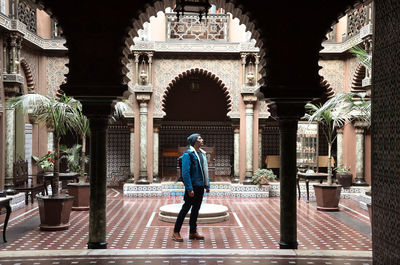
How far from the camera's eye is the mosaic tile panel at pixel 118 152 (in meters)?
15.7

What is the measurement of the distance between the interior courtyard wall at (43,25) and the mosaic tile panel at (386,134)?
35.6ft

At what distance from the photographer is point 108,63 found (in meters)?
5.14

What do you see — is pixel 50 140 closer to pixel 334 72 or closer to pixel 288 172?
pixel 334 72

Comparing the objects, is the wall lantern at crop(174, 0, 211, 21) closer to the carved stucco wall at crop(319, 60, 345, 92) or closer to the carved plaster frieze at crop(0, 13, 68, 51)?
the carved plaster frieze at crop(0, 13, 68, 51)

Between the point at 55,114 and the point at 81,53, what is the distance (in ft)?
8.37

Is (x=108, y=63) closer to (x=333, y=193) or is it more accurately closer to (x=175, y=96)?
(x=333, y=193)

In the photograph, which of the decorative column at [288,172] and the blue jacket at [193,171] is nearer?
the decorative column at [288,172]

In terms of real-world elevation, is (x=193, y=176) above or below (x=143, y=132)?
below

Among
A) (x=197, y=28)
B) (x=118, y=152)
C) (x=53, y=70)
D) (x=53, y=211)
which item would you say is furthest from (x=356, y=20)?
(x=53, y=211)

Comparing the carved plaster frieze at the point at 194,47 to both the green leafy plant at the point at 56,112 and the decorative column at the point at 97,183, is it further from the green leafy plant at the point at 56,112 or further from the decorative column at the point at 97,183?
the decorative column at the point at 97,183

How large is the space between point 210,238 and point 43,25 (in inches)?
346

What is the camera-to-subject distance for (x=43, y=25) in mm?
12422

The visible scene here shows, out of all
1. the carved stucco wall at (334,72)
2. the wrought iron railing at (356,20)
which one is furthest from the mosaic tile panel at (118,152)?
the wrought iron railing at (356,20)

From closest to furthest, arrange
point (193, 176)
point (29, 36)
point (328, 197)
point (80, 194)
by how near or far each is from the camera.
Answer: point (193, 176) < point (80, 194) < point (328, 197) < point (29, 36)
